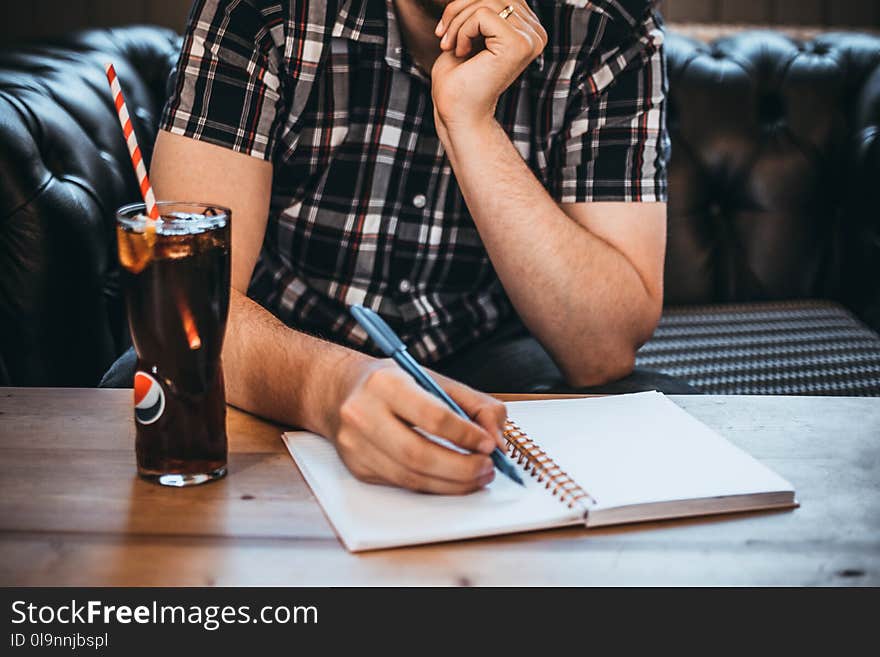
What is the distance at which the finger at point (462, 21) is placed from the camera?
4.05 feet

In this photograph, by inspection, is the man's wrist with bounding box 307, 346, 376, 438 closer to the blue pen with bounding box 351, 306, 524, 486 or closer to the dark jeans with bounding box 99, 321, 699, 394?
the blue pen with bounding box 351, 306, 524, 486

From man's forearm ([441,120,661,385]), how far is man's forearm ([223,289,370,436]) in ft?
1.17

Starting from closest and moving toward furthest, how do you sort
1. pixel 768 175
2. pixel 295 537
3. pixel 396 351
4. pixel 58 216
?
pixel 295 537 < pixel 396 351 < pixel 58 216 < pixel 768 175

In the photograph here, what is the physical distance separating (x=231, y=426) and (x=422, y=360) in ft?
1.88

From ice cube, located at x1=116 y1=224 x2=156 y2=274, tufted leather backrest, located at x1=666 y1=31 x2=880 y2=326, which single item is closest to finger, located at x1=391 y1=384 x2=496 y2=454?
ice cube, located at x1=116 y1=224 x2=156 y2=274

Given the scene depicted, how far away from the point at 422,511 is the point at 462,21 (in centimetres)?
72

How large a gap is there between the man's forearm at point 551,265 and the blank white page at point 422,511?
0.55m

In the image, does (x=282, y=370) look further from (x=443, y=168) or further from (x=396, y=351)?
(x=443, y=168)

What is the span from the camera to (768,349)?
1.80 meters

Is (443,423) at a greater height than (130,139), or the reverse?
(130,139)

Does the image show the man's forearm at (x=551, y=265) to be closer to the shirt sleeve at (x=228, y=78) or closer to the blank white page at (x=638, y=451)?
the shirt sleeve at (x=228, y=78)

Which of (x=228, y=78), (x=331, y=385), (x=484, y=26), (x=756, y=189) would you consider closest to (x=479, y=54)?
(x=484, y=26)

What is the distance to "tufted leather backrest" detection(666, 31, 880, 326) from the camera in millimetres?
2094
